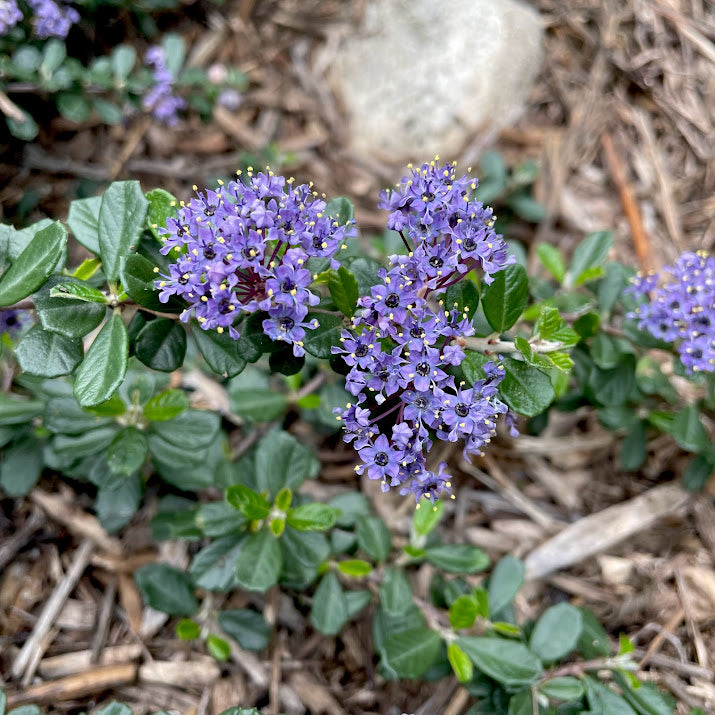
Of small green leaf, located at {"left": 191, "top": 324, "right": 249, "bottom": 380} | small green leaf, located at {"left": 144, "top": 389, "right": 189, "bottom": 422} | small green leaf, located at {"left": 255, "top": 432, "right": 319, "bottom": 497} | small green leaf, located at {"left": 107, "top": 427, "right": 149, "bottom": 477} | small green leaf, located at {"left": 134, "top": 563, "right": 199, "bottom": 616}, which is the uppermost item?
small green leaf, located at {"left": 191, "top": 324, "right": 249, "bottom": 380}

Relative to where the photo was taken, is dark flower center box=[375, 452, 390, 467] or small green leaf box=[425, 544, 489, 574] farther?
small green leaf box=[425, 544, 489, 574]

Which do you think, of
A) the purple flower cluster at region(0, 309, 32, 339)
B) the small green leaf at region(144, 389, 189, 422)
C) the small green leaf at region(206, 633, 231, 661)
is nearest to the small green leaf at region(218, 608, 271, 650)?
the small green leaf at region(206, 633, 231, 661)

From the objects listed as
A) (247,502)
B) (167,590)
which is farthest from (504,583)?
(167,590)

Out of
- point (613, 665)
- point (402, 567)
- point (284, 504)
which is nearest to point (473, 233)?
point (284, 504)

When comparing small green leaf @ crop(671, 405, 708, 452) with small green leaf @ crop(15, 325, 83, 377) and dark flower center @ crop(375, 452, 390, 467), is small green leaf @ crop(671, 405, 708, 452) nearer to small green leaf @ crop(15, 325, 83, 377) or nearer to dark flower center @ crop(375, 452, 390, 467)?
dark flower center @ crop(375, 452, 390, 467)

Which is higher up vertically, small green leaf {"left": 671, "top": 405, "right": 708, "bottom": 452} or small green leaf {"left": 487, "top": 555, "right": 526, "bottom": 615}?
small green leaf {"left": 671, "top": 405, "right": 708, "bottom": 452}
